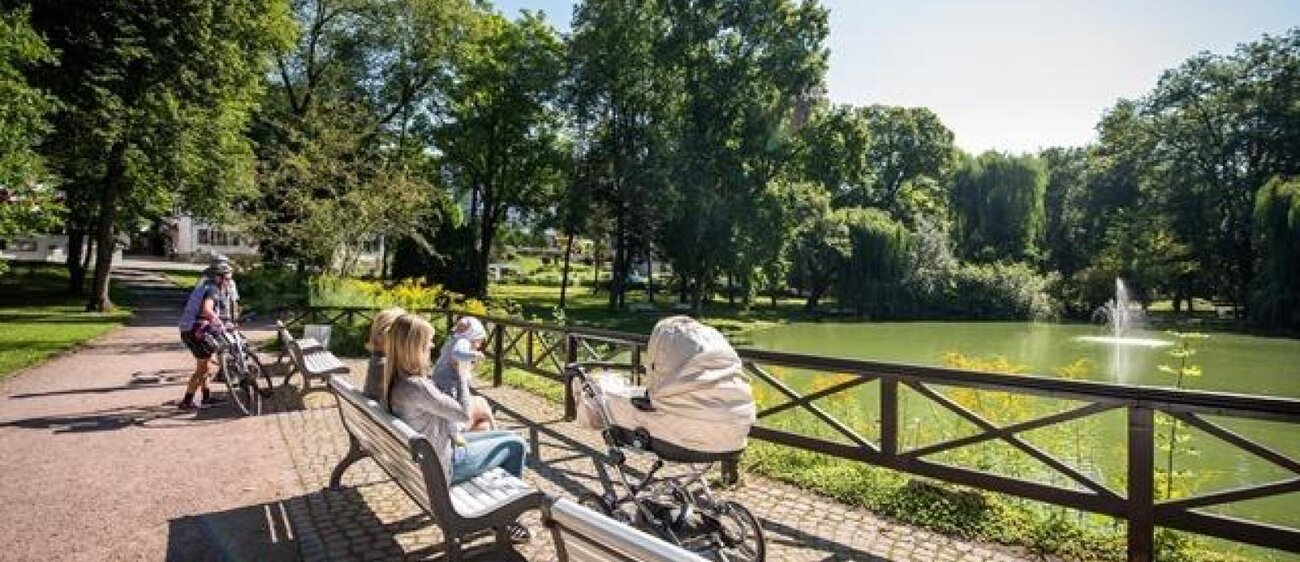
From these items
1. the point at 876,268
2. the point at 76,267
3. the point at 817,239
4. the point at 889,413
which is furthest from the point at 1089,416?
the point at 876,268

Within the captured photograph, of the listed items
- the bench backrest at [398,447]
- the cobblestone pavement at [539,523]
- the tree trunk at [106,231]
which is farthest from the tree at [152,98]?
the bench backrest at [398,447]

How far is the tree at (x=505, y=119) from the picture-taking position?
35750 millimetres

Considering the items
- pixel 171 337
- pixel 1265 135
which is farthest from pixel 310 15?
pixel 1265 135

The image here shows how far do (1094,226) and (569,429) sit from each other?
2325 inches

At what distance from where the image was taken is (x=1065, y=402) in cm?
1104

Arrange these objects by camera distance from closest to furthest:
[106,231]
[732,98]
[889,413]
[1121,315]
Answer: [889,413], [106,231], [732,98], [1121,315]

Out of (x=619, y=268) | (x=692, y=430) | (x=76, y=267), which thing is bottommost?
(x=692, y=430)

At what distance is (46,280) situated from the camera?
32688mm

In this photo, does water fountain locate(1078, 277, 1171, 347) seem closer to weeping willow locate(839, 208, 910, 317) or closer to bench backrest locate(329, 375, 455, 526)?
weeping willow locate(839, 208, 910, 317)

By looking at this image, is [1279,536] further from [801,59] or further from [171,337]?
[801,59]

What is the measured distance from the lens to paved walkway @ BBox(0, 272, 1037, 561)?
16.5ft

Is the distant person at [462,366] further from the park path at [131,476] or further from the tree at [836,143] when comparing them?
the tree at [836,143]

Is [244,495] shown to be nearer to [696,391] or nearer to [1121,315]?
[696,391]

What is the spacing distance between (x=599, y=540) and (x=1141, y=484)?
13.1 feet
